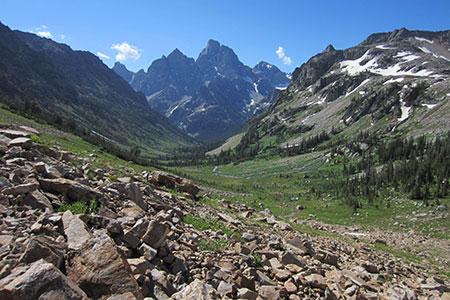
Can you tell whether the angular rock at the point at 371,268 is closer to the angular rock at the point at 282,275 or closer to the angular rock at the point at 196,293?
the angular rock at the point at 282,275

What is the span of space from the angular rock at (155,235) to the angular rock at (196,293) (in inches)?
74.1

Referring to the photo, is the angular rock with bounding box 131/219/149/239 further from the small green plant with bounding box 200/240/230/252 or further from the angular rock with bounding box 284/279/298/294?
the angular rock with bounding box 284/279/298/294

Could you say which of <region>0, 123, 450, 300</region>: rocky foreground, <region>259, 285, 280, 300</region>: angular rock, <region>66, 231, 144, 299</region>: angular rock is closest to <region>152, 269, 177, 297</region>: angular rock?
<region>0, 123, 450, 300</region>: rocky foreground

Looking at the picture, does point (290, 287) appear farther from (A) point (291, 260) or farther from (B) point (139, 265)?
(B) point (139, 265)

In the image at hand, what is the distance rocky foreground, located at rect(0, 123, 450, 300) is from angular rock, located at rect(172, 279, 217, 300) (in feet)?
0.08

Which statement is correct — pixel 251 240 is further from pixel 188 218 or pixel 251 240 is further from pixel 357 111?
pixel 357 111

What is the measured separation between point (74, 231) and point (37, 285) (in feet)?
A: 7.20

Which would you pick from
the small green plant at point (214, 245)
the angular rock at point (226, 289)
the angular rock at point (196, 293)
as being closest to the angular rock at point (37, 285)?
the angular rock at point (196, 293)

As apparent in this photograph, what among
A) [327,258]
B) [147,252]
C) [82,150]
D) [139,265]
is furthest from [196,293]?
[82,150]

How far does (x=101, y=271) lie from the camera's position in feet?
17.4

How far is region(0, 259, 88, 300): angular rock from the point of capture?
154 inches

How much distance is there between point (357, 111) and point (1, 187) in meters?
213

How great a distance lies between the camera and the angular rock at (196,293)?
5922 mm

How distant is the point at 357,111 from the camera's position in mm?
187625
